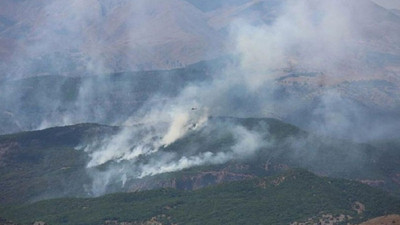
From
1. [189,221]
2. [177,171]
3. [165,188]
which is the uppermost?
[189,221]

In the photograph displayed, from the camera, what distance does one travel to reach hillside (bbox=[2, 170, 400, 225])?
149750 millimetres

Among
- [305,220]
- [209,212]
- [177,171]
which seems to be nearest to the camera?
[305,220]

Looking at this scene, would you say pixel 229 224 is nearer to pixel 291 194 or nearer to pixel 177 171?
pixel 291 194

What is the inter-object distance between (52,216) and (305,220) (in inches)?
1901

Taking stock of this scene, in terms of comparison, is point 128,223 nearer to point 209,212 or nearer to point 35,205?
point 209,212

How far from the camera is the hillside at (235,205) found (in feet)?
491

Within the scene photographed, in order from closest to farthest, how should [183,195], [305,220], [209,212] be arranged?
1. [305,220]
2. [209,212]
3. [183,195]

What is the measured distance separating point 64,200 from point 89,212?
13477mm

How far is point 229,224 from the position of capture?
146 metres

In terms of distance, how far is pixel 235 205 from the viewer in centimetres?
15712

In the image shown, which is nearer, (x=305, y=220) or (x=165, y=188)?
(x=305, y=220)

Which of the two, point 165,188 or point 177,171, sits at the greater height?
point 165,188

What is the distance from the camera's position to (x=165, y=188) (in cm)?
17438

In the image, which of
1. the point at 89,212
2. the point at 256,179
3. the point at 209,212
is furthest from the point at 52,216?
the point at 256,179
